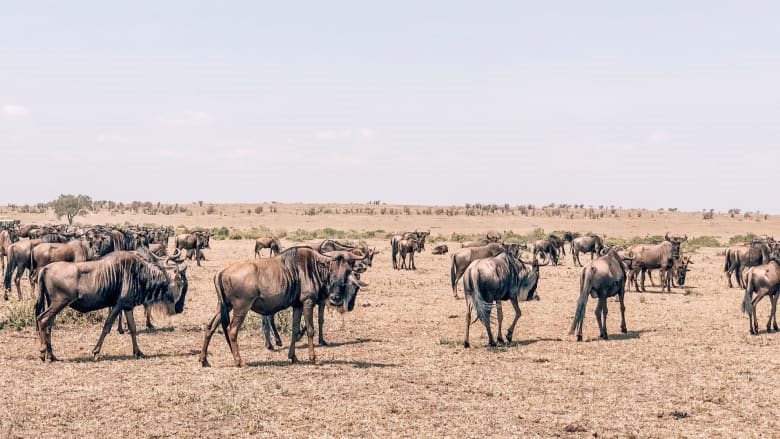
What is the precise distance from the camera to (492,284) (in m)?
15.0

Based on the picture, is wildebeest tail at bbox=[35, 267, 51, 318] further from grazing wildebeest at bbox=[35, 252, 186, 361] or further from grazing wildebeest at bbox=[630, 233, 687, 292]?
grazing wildebeest at bbox=[630, 233, 687, 292]

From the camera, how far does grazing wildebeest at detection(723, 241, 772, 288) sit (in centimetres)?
2628

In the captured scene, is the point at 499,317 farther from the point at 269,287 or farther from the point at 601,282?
the point at 269,287

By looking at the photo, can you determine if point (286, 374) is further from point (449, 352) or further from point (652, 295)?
point (652, 295)

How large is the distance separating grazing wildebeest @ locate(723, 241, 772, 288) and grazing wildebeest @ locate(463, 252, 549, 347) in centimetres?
1490

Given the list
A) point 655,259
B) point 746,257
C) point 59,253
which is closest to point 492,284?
point 59,253

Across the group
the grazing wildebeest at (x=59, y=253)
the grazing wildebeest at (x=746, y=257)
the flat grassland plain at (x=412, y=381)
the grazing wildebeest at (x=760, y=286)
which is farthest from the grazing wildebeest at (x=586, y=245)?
the grazing wildebeest at (x=59, y=253)

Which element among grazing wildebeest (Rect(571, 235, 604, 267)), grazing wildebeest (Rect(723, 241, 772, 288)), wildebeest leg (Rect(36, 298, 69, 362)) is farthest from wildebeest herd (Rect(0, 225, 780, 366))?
grazing wildebeest (Rect(571, 235, 604, 267))

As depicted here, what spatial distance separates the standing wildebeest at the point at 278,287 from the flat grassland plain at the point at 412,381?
74cm

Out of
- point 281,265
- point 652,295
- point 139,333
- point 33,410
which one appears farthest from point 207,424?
point 652,295

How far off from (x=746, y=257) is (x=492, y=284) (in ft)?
53.8

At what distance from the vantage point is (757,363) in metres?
13.3

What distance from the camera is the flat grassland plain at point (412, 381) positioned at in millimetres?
9312

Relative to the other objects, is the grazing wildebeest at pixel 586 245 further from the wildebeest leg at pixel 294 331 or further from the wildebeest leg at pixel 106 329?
the wildebeest leg at pixel 106 329
